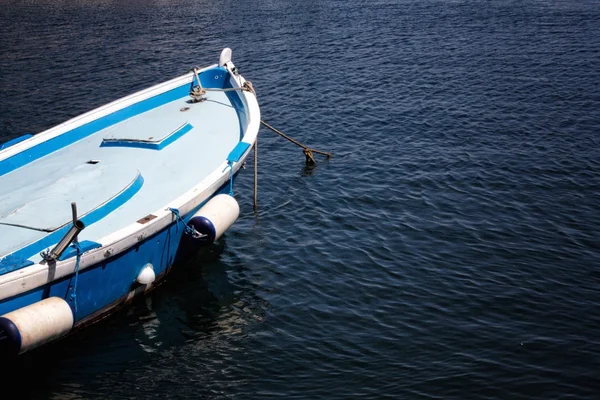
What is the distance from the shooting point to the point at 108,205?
14742mm

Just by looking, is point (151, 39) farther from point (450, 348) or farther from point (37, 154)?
point (450, 348)

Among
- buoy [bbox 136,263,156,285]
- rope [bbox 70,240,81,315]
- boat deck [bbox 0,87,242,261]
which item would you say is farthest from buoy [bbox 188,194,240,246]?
rope [bbox 70,240,81,315]

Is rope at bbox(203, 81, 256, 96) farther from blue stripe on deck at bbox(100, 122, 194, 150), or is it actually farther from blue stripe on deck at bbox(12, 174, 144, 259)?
blue stripe on deck at bbox(12, 174, 144, 259)

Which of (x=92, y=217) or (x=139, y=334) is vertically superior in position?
(x=92, y=217)

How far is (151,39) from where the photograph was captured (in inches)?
1613

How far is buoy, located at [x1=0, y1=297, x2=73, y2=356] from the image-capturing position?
11.1 m

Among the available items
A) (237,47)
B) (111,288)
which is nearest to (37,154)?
(111,288)

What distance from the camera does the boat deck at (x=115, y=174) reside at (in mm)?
13875

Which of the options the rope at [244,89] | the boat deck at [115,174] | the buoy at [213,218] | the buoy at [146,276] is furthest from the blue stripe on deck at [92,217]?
the rope at [244,89]

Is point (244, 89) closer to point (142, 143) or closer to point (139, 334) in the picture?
point (142, 143)

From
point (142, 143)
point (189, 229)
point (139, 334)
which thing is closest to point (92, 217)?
point (189, 229)

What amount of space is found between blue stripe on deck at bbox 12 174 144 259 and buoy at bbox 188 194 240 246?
170 cm

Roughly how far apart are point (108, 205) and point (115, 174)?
144 centimetres

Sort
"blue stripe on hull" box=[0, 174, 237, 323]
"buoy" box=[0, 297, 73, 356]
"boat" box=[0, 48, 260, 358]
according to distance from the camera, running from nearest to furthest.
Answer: "buoy" box=[0, 297, 73, 356]
"boat" box=[0, 48, 260, 358]
"blue stripe on hull" box=[0, 174, 237, 323]
